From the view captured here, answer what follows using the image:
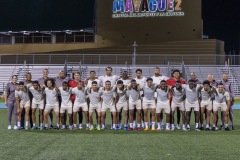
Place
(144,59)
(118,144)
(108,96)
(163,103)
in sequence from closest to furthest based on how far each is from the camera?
(118,144)
(163,103)
(108,96)
(144,59)

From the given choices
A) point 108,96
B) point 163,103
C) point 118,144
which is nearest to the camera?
point 118,144

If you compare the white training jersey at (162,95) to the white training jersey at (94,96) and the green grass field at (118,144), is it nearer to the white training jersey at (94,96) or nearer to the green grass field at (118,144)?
the green grass field at (118,144)

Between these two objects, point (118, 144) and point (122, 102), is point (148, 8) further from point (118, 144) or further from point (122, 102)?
point (118, 144)

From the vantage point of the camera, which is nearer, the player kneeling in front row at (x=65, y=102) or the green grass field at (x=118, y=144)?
the green grass field at (x=118, y=144)

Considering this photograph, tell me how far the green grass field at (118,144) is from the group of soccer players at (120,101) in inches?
29.8

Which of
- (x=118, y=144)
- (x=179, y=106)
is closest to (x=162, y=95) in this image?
(x=179, y=106)

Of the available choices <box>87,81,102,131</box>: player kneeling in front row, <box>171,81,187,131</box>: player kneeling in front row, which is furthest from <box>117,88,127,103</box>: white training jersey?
<box>171,81,187,131</box>: player kneeling in front row

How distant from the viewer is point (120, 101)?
16.0 metres

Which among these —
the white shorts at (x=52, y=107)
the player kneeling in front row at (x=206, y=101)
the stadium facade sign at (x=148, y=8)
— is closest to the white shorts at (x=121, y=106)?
the white shorts at (x=52, y=107)

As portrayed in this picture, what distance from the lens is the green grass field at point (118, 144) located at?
10492 mm

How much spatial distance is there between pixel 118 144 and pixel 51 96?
4.33 meters

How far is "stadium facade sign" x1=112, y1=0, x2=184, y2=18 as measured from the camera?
119 ft

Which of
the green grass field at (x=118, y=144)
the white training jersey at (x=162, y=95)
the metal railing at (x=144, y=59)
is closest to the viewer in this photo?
the green grass field at (x=118, y=144)

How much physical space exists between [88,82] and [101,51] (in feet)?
74.6
